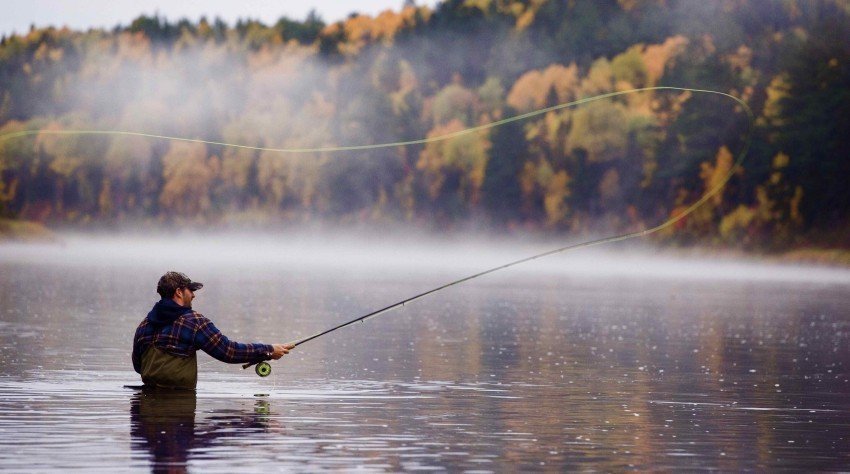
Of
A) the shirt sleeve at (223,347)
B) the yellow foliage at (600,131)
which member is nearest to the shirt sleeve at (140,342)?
the shirt sleeve at (223,347)

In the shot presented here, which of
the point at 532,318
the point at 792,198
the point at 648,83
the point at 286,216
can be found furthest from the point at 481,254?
the point at 532,318

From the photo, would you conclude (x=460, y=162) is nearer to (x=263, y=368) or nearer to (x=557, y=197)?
(x=557, y=197)

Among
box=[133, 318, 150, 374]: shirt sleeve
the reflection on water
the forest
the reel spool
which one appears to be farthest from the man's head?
the forest

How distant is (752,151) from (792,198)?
26.3 ft

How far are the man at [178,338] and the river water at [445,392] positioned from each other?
1.42ft

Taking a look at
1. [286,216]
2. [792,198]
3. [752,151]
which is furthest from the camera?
[286,216]

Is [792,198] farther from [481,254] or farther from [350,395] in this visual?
[350,395]

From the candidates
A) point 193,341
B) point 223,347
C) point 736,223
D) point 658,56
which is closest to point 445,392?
point 223,347

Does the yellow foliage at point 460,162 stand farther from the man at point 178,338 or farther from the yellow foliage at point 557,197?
the man at point 178,338

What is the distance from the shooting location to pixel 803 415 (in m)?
16.9

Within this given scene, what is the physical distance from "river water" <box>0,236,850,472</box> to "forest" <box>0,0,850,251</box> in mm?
39498

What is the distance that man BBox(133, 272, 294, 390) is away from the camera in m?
15.9

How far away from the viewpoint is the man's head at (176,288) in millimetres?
15789

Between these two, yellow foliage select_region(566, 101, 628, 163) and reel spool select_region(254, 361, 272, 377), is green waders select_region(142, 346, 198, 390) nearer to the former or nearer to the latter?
reel spool select_region(254, 361, 272, 377)
